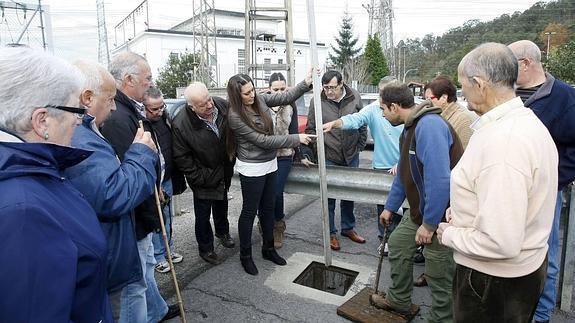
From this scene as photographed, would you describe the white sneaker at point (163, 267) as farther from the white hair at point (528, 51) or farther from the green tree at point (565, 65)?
the green tree at point (565, 65)

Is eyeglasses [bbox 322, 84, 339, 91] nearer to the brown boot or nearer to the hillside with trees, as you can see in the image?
the brown boot

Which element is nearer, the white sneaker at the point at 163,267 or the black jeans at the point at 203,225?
the white sneaker at the point at 163,267

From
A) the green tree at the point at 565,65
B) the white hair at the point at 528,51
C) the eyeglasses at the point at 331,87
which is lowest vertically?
the eyeglasses at the point at 331,87

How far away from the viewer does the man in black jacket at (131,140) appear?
8.41 ft

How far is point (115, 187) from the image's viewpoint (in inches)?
76.1

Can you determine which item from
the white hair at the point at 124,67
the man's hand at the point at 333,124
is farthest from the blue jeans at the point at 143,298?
the man's hand at the point at 333,124

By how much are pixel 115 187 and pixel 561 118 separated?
300 centimetres

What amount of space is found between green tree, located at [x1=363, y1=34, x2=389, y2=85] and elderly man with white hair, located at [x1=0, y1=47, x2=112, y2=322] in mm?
43774

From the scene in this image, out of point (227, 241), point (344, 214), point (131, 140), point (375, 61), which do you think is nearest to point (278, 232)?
point (227, 241)

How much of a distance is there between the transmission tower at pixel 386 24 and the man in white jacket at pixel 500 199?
40.7m

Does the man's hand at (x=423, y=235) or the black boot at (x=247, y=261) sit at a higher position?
the man's hand at (x=423, y=235)

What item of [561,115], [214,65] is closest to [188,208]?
[561,115]

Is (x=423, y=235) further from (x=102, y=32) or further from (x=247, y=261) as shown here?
(x=102, y=32)

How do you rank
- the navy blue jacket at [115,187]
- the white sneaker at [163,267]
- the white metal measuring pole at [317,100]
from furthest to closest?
the white sneaker at [163,267], the white metal measuring pole at [317,100], the navy blue jacket at [115,187]
